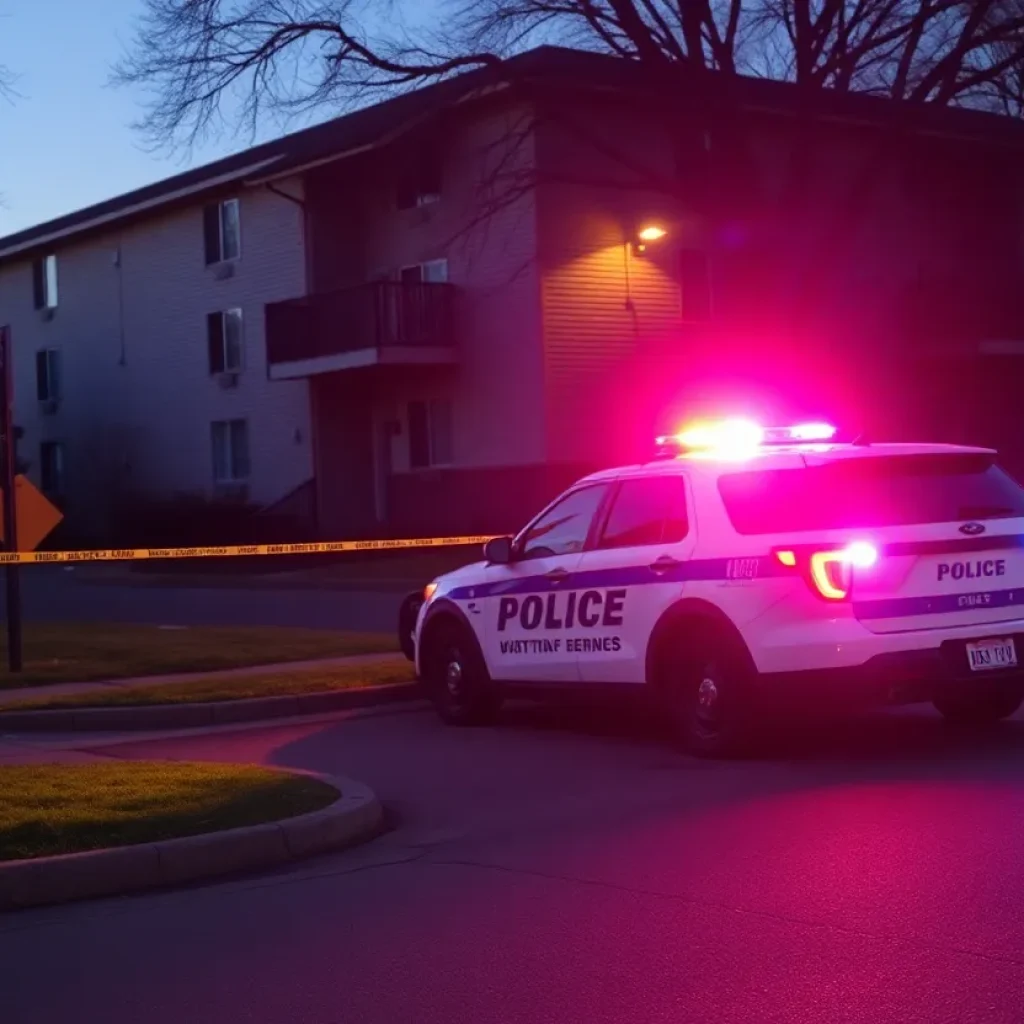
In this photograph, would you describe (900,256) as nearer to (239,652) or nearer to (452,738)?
(239,652)

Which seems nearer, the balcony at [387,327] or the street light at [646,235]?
the street light at [646,235]

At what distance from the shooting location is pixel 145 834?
325 inches

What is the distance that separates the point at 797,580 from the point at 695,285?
80.3 feet

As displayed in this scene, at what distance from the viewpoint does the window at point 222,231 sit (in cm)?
3969

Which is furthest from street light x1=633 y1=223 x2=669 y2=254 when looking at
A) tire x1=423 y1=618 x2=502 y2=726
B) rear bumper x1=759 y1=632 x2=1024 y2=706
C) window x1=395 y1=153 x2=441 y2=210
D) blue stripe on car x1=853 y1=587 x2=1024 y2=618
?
rear bumper x1=759 y1=632 x2=1024 y2=706

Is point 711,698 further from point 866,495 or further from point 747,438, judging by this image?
point 747,438

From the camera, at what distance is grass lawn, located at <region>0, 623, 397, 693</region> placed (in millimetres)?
15930

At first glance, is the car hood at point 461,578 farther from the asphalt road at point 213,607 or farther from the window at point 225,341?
the window at point 225,341

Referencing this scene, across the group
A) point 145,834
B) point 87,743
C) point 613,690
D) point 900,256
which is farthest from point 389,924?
point 900,256

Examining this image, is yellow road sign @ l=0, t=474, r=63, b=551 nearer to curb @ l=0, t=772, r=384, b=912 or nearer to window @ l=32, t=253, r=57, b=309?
curb @ l=0, t=772, r=384, b=912

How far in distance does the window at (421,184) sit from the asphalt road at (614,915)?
82.2ft

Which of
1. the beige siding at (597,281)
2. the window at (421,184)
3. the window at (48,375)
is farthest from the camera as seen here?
the window at (48,375)

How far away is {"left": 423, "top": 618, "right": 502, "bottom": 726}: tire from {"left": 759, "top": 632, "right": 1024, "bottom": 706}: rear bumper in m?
3.08

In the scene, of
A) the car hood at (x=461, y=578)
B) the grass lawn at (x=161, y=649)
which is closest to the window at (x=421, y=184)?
the grass lawn at (x=161, y=649)
